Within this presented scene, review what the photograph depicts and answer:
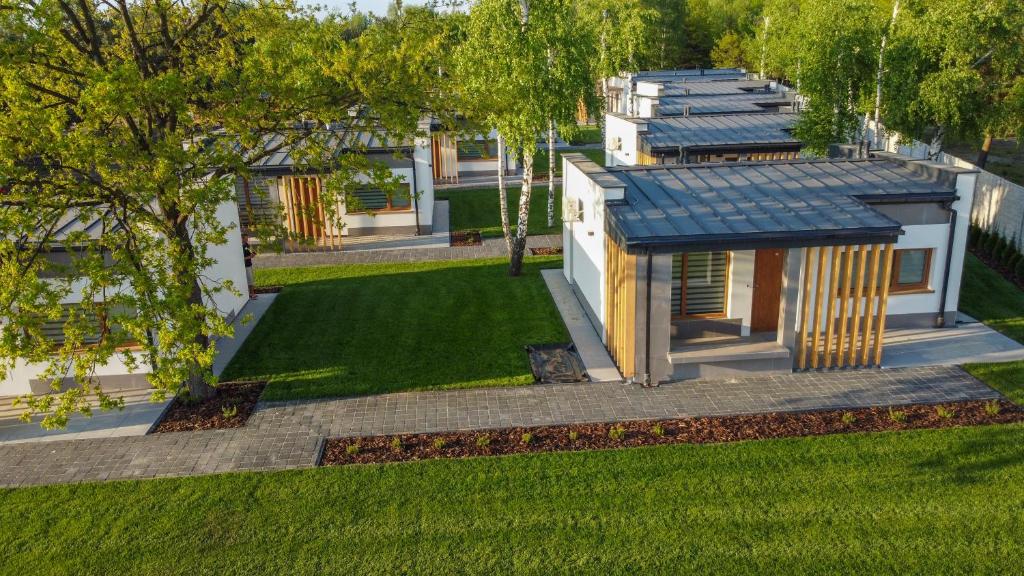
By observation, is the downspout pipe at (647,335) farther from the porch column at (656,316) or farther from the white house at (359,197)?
the white house at (359,197)

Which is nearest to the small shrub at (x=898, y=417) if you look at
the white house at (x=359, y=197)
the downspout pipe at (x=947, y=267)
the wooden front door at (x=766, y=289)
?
the wooden front door at (x=766, y=289)

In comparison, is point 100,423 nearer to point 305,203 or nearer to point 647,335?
point 647,335

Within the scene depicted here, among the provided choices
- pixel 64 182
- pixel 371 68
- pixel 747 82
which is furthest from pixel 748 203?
pixel 747 82

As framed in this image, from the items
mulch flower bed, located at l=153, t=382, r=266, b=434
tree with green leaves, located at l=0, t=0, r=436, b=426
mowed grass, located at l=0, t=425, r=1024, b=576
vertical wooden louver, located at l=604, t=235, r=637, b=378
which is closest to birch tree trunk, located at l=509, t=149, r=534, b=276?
vertical wooden louver, located at l=604, t=235, r=637, b=378

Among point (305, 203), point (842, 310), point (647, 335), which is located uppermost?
point (305, 203)

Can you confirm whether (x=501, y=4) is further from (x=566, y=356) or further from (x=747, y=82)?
(x=747, y=82)

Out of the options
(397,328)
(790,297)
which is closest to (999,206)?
(790,297)
